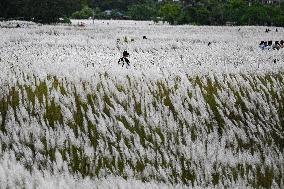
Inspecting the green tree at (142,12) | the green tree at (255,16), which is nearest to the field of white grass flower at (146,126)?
the green tree at (255,16)

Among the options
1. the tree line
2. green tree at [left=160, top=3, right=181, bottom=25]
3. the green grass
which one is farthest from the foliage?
the green grass

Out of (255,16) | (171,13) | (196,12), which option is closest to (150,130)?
(196,12)

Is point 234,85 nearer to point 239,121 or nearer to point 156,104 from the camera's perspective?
point 239,121

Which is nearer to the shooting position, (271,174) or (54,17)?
(271,174)

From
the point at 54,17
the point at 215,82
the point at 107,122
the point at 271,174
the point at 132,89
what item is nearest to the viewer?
the point at 271,174

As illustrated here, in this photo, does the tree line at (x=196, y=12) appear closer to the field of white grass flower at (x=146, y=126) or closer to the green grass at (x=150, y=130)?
the field of white grass flower at (x=146, y=126)

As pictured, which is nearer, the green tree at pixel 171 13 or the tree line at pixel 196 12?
the tree line at pixel 196 12

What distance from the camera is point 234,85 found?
286 inches

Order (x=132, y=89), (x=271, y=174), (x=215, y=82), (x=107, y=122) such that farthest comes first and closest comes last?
1. (x=215, y=82)
2. (x=132, y=89)
3. (x=107, y=122)
4. (x=271, y=174)

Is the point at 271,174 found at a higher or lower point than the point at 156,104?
lower

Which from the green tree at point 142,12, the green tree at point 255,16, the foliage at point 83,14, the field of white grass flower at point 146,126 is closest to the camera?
the field of white grass flower at point 146,126

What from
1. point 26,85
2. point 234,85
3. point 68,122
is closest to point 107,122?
point 68,122

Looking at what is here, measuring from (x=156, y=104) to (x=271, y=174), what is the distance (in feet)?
6.45

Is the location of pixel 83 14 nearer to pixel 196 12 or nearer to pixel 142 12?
pixel 142 12
